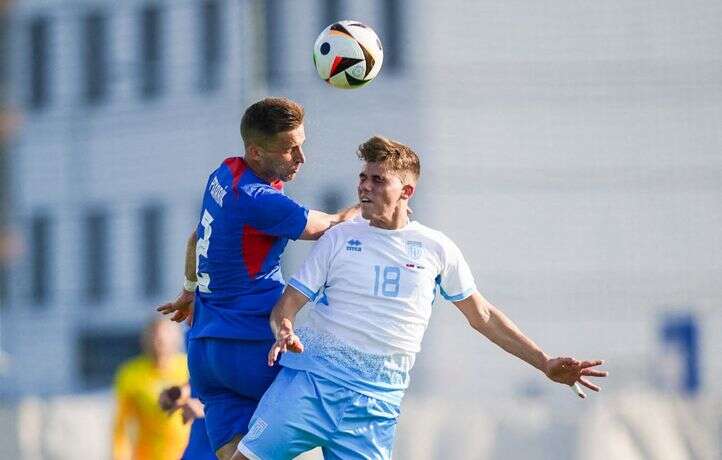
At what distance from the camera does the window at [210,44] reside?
105 ft

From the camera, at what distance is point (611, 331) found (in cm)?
2994

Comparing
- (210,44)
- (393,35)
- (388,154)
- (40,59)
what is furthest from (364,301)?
(40,59)

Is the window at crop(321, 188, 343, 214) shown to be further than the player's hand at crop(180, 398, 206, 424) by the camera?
Yes

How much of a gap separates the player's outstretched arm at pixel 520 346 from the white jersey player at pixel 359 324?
14 centimetres

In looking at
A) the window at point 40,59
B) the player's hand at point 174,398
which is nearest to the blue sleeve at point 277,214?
the player's hand at point 174,398

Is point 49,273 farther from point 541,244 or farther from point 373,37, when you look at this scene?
point 373,37

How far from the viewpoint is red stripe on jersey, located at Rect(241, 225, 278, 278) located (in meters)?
7.63

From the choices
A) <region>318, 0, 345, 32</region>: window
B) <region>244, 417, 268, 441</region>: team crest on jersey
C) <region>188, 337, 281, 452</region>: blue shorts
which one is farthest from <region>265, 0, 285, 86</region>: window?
<region>244, 417, 268, 441</region>: team crest on jersey

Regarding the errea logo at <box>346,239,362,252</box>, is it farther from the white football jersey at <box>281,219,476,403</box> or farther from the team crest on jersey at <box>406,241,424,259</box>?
the team crest on jersey at <box>406,241,424,259</box>

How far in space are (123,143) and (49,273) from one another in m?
3.16

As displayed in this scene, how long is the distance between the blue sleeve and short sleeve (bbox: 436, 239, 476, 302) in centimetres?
70

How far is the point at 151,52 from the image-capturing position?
33.4 metres

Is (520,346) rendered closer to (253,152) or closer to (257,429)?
(257,429)

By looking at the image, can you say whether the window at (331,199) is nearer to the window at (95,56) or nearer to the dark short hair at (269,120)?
the window at (95,56)
